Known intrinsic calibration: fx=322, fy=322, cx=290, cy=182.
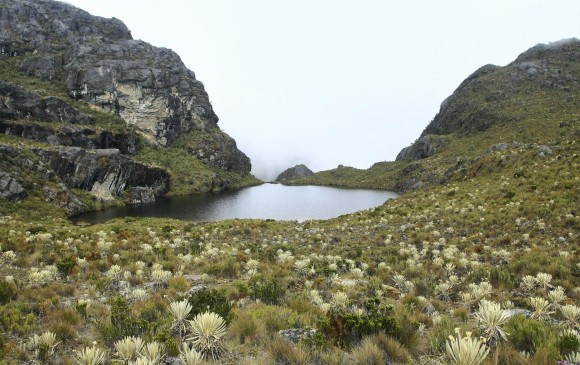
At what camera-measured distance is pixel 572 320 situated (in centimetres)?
632

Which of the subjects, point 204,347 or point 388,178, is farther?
point 388,178

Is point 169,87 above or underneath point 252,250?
above

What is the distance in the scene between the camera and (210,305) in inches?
283

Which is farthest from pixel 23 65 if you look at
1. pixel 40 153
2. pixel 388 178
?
pixel 388 178

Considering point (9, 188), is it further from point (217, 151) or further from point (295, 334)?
point (217, 151)

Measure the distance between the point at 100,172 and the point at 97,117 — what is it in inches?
1917

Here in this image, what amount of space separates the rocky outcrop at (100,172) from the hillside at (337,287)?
5923cm

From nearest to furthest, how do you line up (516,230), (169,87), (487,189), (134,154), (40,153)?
(516,230)
(487,189)
(40,153)
(134,154)
(169,87)

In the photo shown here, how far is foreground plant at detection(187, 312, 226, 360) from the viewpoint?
5498mm

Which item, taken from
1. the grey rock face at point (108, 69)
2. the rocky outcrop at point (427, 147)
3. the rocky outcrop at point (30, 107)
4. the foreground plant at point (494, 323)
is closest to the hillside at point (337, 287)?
the foreground plant at point (494, 323)

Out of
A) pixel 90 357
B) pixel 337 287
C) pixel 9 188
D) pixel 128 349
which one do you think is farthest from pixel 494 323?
pixel 9 188

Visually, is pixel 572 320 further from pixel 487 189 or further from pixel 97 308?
pixel 487 189

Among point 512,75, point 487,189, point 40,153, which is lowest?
point 487,189

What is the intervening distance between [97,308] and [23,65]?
157635mm
